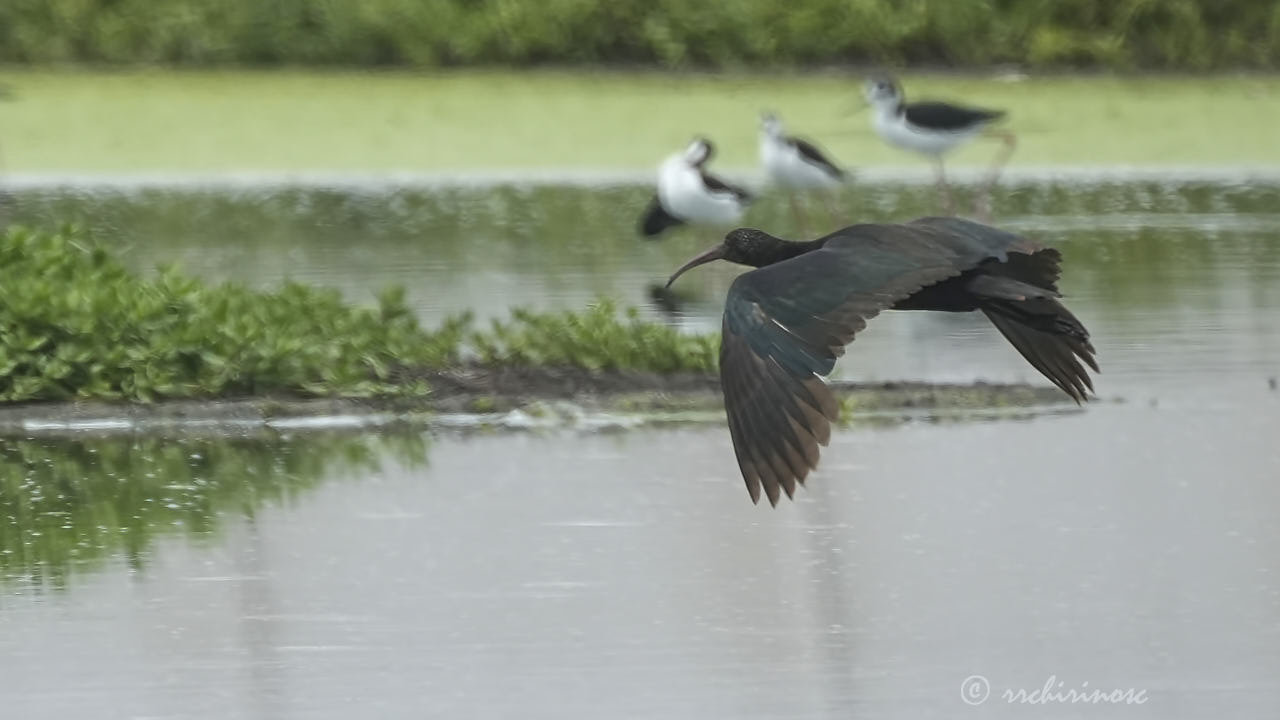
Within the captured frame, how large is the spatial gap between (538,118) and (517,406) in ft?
29.9

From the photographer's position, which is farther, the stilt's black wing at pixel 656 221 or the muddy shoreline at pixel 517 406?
the stilt's black wing at pixel 656 221

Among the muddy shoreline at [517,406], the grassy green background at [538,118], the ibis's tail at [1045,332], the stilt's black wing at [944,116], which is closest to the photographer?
the ibis's tail at [1045,332]

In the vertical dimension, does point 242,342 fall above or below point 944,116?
above

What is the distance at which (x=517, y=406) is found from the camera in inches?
359

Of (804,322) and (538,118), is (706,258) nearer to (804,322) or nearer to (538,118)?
(804,322)

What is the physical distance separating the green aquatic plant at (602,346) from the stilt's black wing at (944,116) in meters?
5.32

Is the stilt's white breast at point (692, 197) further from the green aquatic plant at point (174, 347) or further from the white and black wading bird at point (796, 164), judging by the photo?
the green aquatic plant at point (174, 347)

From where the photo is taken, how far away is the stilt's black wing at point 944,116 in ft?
47.4

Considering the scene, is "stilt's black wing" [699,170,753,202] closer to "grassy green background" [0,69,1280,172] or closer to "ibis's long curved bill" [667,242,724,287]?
"grassy green background" [0,69,1280,172]

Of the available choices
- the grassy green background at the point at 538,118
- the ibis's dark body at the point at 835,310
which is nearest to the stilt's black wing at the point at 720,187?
the grassy green background at the point at 538,118

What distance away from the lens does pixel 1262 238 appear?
1381cm

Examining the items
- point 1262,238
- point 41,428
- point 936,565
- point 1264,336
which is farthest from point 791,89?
point 936,565

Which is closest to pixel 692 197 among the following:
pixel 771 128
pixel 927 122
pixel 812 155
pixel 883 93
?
pixel 812 155

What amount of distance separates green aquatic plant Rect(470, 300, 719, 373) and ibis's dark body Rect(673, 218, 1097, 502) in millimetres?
2240
